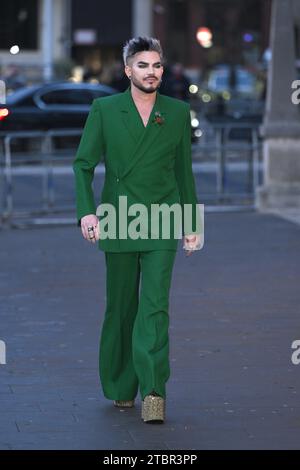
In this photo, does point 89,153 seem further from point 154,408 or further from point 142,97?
point 154,408

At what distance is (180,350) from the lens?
9492 millimetres

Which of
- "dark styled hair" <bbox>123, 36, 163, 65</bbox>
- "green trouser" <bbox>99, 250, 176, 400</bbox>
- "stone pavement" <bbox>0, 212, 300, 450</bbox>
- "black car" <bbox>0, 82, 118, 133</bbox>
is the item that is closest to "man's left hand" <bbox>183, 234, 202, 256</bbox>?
"green trouser" <bbox>99, 250, 176, 400</bbox>

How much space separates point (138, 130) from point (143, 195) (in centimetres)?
33

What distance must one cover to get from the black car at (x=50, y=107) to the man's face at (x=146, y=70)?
71.8ft

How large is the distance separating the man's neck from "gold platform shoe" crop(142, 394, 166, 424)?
1.49m

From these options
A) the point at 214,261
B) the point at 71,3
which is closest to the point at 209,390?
the point at 214,261

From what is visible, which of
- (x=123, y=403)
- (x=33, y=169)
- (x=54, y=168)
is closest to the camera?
(x=123, y=403)

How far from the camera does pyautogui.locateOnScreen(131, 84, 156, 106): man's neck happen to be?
25.0ft

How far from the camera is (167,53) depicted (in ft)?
216

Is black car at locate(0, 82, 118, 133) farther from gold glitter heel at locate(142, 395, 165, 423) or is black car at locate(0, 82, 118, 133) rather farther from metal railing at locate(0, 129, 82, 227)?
gold glitter heel at locate(142, 395, 165, 423)

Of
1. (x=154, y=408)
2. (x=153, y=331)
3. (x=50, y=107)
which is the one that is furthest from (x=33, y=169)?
(x=154, y=408)

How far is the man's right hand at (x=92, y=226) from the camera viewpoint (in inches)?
293

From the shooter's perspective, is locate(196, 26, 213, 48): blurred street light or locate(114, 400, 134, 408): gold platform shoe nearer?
locate(114, 400, 134, 408): gold platform shoe
